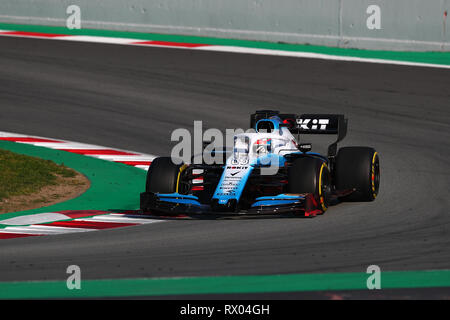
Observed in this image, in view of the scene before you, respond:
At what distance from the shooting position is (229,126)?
17031mm

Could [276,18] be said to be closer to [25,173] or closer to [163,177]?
[25,173]

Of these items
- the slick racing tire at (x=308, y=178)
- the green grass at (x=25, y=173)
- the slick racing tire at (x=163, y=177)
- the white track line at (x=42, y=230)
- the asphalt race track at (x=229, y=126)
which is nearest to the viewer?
the asphalt race track at (x=229, y=126)

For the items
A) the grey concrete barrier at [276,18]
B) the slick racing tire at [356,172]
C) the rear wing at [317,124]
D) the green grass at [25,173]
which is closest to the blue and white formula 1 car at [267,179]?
the slick racing tire at [356,172]

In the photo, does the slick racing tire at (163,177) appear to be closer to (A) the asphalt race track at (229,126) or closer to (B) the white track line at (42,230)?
(A) the asphalt race track at (229,126)

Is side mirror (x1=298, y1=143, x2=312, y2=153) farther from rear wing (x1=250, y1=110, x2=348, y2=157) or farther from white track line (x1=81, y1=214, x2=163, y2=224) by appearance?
white track line (x1=81, y1=214, x2=163, y2=224)

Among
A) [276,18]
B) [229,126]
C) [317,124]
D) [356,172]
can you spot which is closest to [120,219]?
[356,172]

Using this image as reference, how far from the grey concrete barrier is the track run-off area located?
95 centimetres

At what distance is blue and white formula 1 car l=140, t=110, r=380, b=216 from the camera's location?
11172 millimetres

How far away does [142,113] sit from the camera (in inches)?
711

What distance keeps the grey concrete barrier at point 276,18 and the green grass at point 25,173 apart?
8.47 metres

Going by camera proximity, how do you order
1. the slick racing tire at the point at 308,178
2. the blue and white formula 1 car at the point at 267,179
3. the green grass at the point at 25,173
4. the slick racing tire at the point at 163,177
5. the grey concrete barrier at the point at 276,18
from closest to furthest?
the blue and white formula 1 car at the point at 267,179 < the slick racing tire at the point at 308,178 < the slick racing tire at the point at 163,177 < the green grass at the point at 25,173 < the grey concrete barrier at the point at 276,18

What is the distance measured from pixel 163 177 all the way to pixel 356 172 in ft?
7.33

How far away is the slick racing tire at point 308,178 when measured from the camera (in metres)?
11.3
